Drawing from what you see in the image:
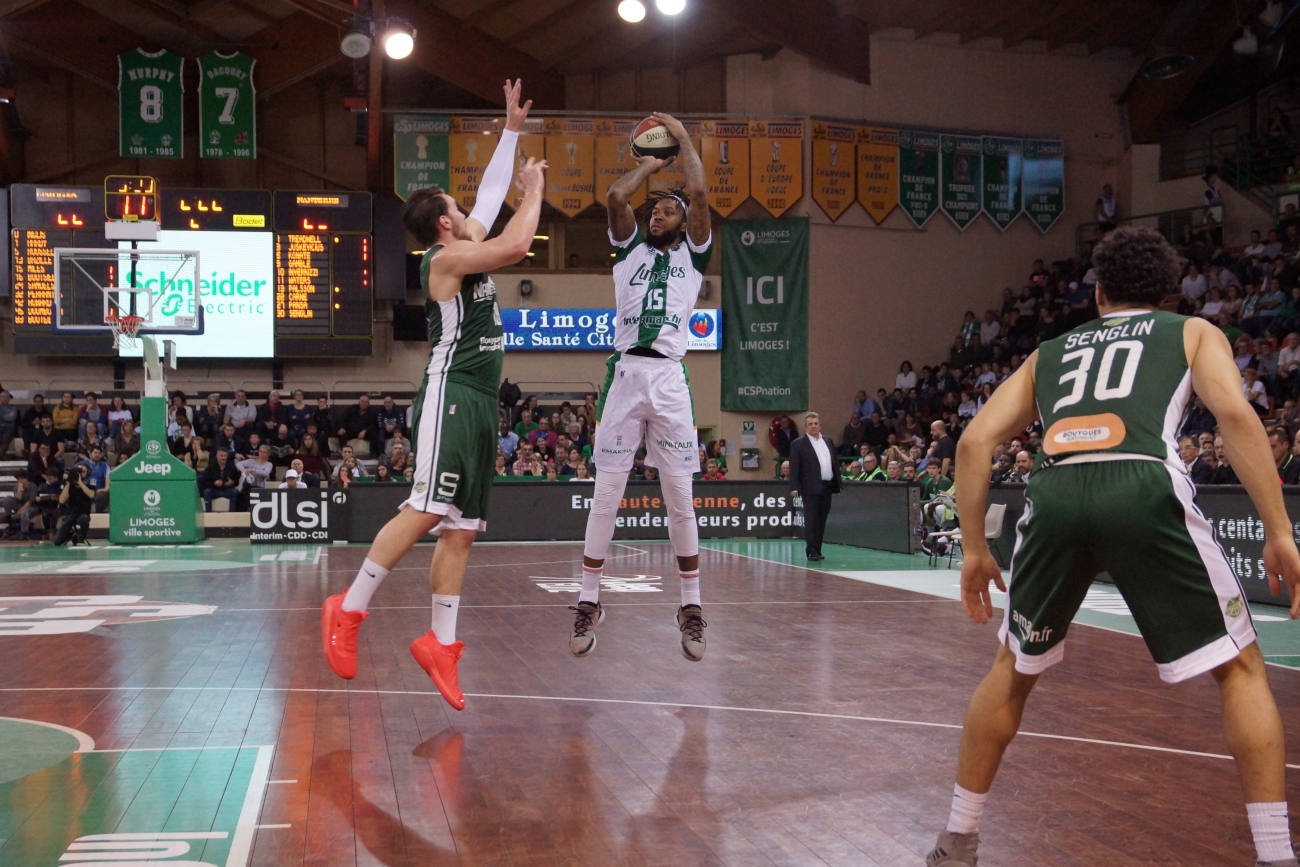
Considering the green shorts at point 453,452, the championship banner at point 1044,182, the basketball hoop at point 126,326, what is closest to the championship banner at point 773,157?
the championship banner at point 1044,182

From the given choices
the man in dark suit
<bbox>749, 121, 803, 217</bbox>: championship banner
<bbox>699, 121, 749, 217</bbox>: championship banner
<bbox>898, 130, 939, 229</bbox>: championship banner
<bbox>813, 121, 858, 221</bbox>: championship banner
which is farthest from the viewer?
<bbox>898, 130, 939, 229</bbox>: championship banner

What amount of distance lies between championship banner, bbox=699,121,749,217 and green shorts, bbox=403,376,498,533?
18157mm

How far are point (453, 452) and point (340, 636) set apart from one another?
2.87 ft

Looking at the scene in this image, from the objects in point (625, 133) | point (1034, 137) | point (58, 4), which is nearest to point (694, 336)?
point (625, 133)

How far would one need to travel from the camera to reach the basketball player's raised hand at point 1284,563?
2758mm

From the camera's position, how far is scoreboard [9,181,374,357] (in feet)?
68.2

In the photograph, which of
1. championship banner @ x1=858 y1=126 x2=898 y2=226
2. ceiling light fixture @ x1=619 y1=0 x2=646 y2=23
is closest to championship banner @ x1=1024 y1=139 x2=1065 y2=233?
championship banner @ x1=858 y1=126 x2=898 y2=226

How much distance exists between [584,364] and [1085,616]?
16.1 metres

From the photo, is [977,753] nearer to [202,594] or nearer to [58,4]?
[202,594]

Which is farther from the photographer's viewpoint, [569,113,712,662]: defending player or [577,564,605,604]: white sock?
[577,564,605,604]: white sock

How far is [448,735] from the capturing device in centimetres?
456

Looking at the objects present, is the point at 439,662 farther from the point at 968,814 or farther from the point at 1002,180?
the point at 1002,180

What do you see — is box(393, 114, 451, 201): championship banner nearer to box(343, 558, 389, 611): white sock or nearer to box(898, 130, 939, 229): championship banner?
box(898, 130, 939, 229): championship banner

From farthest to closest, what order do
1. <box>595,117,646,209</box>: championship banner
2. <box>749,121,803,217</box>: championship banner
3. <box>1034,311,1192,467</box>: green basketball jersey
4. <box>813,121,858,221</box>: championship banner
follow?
<box>813,121,858,221</box>: championship banner → <box>749,121,803,217</box>: championship banner → <box>595,117,646,209</box>: championship banner → <box>1034,311,1192,467</box>: green basketball jersey
